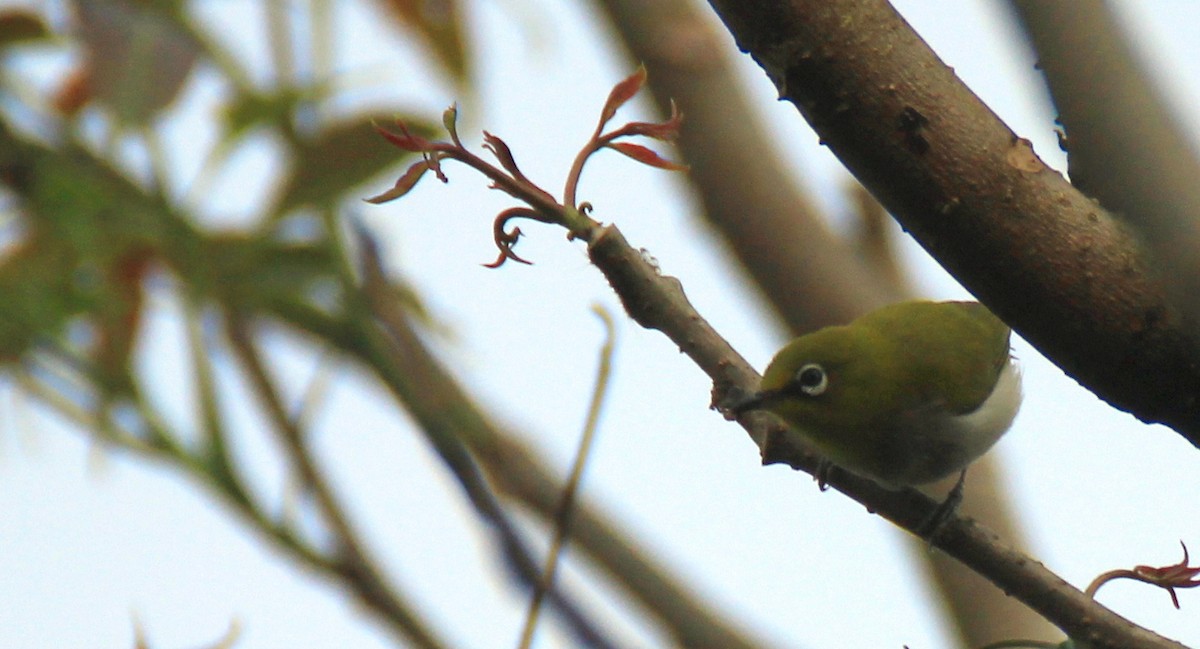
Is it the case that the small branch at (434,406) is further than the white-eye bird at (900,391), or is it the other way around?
→ the white-eye bird at (900,391)

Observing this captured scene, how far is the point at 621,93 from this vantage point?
1.23 m

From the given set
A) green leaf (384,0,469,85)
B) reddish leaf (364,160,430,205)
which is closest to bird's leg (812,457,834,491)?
reddish leaf (364,160,430,205)

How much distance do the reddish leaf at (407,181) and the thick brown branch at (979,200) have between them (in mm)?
317

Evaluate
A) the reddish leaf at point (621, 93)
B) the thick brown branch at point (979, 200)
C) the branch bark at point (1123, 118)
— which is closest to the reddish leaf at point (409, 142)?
the reddish leaf at point (621, 93)

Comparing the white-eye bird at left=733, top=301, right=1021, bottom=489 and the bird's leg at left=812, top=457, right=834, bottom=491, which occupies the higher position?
the white-eye bird at left=733, top=301, right=1021, bottom=489

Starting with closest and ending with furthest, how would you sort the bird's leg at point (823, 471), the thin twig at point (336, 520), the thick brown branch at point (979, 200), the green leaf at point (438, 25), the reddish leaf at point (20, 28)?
the thick brown branch at point (979, 200), the thin twig at point (336, 520), the bird's leg at point (823, 471), the reddish leaf at point (20, 28), the green leaf at point (438, 25)

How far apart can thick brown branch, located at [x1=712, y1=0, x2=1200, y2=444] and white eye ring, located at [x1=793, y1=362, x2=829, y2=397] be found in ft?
3.55

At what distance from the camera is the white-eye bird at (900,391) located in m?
2.25

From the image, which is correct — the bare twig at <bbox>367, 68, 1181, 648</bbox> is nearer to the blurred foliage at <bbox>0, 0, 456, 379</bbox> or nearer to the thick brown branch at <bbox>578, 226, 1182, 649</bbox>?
the thick brown branch at <bbox>578, 226, 1182, 649</bbox>

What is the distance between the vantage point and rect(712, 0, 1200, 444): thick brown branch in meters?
1.08

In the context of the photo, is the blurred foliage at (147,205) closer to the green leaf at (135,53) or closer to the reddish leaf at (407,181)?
the green leaf at (135,53)

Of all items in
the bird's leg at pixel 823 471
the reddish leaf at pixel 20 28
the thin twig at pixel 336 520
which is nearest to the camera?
the thin twig at pixel 336 520

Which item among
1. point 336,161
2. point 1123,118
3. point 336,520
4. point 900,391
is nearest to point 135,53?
point 336,161

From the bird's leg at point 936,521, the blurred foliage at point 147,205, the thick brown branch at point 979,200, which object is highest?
the blurred foliage at point 147,205
